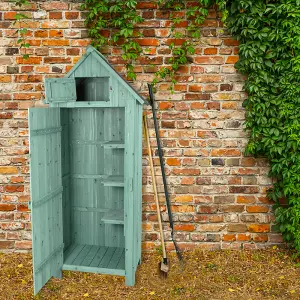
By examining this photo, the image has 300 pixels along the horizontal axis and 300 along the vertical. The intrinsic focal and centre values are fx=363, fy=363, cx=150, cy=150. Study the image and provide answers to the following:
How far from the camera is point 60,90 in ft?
11.3

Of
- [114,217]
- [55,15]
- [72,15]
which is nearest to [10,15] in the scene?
[55,15]

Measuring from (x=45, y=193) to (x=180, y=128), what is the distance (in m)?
1.63

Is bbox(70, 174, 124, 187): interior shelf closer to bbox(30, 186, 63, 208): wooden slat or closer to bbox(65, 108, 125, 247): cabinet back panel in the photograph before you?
bbox(65, 108, 125, 247): cabinet back panel

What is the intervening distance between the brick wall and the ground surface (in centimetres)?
18

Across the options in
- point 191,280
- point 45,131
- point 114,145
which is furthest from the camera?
point 191,280

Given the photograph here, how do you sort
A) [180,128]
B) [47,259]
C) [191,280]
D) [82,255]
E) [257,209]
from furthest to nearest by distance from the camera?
[257,209], [180,128], [82,255], [191,280], [47,259]

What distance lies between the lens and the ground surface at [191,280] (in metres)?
3.50

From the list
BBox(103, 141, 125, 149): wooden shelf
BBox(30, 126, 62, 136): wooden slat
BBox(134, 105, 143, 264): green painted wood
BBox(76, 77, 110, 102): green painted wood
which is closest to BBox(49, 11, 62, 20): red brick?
BBox(76, 77, 110, 102): green painted wood

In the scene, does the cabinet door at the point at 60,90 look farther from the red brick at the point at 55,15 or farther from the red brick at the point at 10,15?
the red brick at the point at 10,15

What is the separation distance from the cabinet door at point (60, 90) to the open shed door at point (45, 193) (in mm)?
119

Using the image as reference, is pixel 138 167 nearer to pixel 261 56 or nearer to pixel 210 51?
pixel 210 51

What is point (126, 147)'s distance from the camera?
339cm

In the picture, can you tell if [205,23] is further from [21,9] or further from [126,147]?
[21,9]

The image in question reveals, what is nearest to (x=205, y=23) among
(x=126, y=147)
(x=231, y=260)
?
(x=126, y=147)
